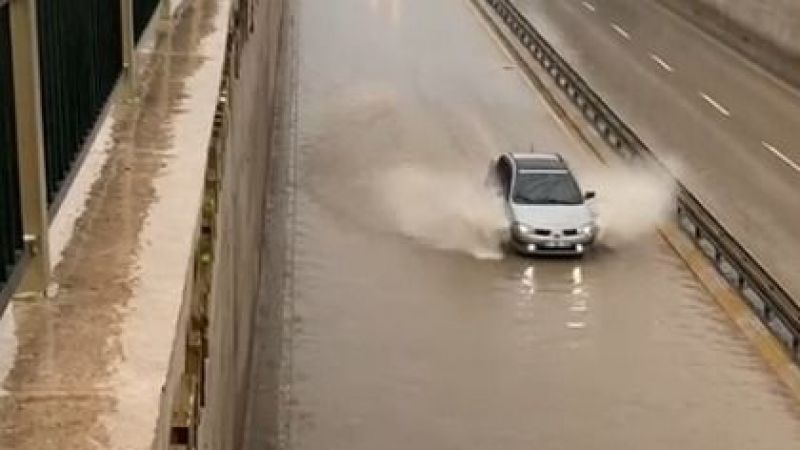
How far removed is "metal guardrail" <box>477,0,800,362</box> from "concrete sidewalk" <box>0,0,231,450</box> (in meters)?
12.5

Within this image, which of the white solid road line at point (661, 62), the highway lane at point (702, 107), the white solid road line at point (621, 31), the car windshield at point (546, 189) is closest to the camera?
the car windshield at point (546, 189)

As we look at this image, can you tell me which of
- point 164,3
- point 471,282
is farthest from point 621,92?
point 164,3

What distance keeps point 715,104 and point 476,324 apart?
15.5 metres

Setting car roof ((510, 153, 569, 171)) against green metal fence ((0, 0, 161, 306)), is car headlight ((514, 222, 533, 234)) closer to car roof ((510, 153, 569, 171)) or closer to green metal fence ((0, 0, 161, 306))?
car roof ((510, 153, 569, 171))

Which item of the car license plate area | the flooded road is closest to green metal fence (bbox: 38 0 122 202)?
the flooded road

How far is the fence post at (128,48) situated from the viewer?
21.1ft

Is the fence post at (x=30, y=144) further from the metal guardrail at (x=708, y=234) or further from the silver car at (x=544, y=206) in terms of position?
the silver car at (x=544, y=206)

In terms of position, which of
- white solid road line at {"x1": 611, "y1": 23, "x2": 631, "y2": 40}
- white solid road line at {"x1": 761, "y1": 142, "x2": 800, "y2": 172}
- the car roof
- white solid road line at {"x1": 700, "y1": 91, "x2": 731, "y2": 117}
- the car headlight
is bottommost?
white solid road line at {"x1": 611, "y1": 23, "x2": 631, "y2": 40}

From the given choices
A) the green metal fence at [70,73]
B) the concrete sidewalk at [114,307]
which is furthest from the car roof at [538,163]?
the green metal fence at [70,73]

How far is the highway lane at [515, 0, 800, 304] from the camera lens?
2386 centimetres

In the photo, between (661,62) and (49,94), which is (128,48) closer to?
(49,94)

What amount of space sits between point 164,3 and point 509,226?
13.2 metres

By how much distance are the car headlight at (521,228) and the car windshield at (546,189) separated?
2.99ft

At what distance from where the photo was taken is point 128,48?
6.61 m
